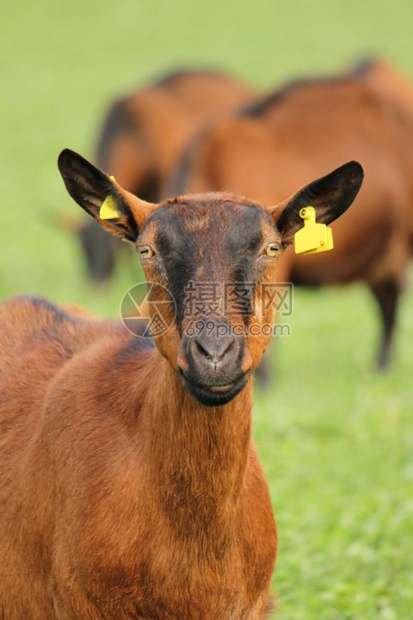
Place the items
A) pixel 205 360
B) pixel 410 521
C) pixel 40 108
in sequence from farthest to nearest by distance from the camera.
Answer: pixel 40 108
pixel 410 521
pixel 205 360

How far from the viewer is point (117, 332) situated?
189 inches

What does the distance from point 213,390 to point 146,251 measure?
0.72m

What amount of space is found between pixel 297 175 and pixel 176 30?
3029 cm

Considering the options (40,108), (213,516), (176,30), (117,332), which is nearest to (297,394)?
(117,332)

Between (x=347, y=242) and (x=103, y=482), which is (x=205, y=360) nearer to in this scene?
(x=103, y=482)

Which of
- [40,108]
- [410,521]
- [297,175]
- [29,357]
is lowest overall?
[410,521]

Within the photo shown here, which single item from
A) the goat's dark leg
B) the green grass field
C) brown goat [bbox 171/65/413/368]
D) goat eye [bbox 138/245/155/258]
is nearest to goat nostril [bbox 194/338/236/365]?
goat eye [bbox 138/245/155/258]

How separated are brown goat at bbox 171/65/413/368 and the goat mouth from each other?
601 cm

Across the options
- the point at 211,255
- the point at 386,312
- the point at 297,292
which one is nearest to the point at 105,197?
the point at 211,255

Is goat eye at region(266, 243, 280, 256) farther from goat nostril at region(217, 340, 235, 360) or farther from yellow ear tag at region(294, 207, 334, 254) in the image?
goat nostril at region(217, 340, 235, 360)

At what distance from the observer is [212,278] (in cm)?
384

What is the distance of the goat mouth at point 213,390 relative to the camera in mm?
3613

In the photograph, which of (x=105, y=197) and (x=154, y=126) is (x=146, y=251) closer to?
(x=105, y=197)

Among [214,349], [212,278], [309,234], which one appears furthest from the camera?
[309,234]
